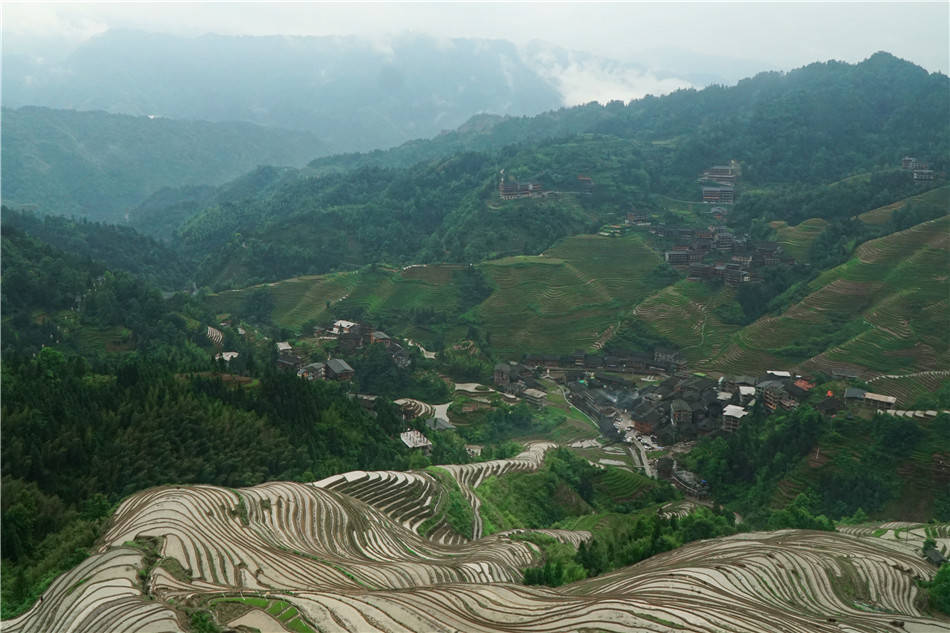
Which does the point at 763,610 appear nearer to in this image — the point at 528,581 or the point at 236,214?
A: the point at 528,581

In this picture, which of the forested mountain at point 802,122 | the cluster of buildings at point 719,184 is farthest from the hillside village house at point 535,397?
the forested mountain at point 802,122

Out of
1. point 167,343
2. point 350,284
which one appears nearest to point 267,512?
point 167,343

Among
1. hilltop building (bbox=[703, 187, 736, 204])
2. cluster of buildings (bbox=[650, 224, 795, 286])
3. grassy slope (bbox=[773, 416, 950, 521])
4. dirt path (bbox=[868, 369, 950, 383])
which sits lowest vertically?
grassy slope (bbox=[773, 416, 950, 521])

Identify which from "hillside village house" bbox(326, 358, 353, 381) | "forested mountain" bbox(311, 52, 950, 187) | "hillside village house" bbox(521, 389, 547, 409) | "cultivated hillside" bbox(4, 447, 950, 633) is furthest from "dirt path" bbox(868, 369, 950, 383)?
"forested mountain" bbox(311, 52, 950, 187)

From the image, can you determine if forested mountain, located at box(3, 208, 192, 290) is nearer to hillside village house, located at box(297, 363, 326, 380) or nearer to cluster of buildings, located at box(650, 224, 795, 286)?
hillside village house, located at box(297, 363, 326, 380)

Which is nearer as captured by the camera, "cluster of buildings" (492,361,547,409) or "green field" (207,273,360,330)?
"cluster of buildings" (492,361,547,409)

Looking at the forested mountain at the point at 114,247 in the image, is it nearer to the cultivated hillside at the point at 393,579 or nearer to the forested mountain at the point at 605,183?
the forested mountain at the point at 605,183
